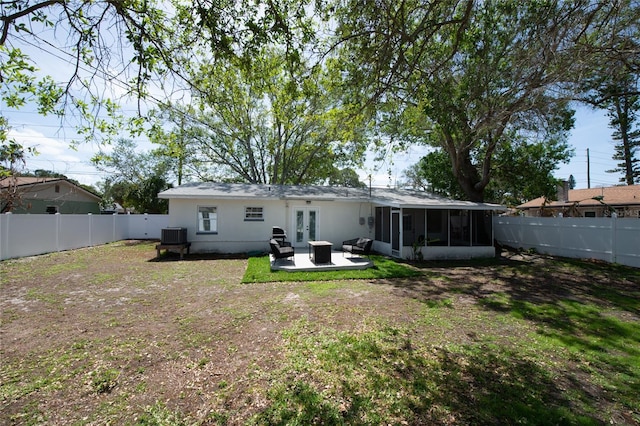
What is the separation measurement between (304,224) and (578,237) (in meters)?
11.8

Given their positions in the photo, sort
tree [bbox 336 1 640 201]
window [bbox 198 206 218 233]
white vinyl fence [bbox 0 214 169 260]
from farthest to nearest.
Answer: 1. window [bbox 198 206 218 233]
2. white vinyl fence [bbox 0 214 169 260]
3. tree [bbox 336 1 640 201]

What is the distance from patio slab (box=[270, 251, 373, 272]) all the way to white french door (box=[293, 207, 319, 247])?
2572mm

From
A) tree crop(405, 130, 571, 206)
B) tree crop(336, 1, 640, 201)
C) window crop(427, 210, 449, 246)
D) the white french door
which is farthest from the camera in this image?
tree crop(405, 130, 571, 206)

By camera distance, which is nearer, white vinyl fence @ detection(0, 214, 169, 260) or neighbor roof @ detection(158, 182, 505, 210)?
white vinyl fence @ detection(0, 214, 169, 260)

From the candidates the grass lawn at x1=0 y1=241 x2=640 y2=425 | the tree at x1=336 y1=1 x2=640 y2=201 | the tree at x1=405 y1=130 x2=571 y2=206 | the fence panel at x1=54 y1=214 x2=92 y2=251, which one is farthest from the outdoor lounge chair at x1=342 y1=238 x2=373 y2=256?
the fence panel at x1=54 y1=214 x2=92 y2=251

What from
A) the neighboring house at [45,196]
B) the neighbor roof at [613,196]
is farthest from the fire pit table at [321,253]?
the neighbor roof at [613,196]

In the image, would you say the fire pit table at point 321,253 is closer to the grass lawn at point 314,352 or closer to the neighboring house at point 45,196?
the grass lawn at point 314,352

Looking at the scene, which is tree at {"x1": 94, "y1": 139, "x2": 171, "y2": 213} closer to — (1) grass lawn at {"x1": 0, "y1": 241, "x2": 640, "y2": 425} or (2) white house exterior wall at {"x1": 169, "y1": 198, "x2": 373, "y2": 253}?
(2) white house exterior wall at {"x1": 169, "y1": 198, "x2": 373, "y2": 253}

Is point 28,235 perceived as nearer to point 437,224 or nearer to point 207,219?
point 207,219

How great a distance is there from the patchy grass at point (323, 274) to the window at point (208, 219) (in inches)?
159

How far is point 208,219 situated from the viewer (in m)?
13.5

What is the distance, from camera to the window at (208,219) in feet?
44.1

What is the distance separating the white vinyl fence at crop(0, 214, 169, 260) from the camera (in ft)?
34.7

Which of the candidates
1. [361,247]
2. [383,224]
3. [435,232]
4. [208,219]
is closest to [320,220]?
[383,224]
